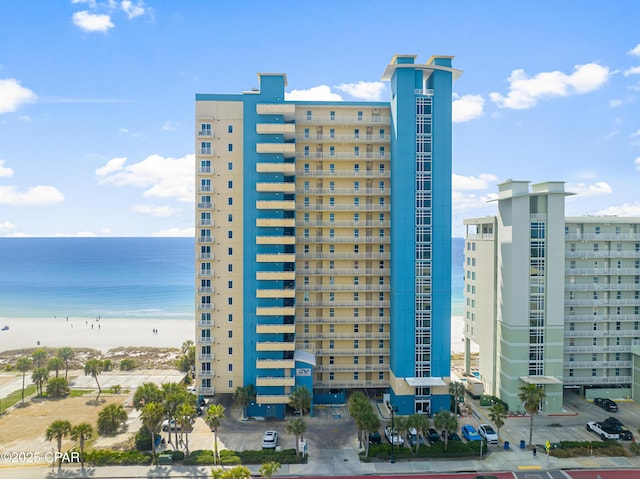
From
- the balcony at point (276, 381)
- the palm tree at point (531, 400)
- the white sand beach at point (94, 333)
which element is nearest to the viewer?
the palm tree at point (531, 400)

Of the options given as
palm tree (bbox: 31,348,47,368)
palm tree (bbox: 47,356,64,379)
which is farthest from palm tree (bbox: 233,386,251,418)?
palm tree (bbox: 31,348,47,368)

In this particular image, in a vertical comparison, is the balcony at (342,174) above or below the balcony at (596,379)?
above

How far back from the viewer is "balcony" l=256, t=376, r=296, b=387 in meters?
48.3

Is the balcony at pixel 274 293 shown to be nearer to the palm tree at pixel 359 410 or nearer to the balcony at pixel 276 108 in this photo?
the palm tree at pixel 359 410

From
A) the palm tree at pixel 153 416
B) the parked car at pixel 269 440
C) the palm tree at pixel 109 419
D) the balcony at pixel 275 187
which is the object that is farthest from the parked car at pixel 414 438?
the balcony at pixel 275 187

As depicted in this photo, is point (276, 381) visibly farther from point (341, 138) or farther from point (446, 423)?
point (341, 138)

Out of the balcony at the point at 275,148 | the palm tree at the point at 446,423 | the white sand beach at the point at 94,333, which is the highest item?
the balcony at the point at 275,148

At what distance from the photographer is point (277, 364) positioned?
48625 millimetres

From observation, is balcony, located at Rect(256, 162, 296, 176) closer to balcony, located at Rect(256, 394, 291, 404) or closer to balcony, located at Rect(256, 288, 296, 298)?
balcony, located at Rect(256, 288, 296, 298)

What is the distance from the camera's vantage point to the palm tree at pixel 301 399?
44.5 metres

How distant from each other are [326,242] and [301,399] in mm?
19709

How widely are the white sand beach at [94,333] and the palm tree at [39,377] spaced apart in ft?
109

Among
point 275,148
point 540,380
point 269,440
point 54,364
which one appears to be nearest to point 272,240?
point 275,148

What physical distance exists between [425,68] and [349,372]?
40.5 m
